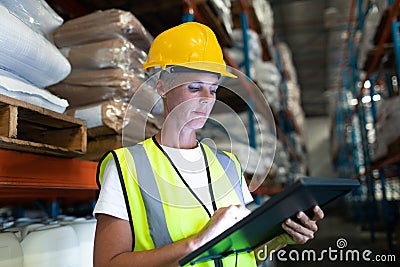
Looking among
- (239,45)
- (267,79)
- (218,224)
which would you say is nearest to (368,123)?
(267,79)

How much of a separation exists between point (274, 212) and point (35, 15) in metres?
1.64

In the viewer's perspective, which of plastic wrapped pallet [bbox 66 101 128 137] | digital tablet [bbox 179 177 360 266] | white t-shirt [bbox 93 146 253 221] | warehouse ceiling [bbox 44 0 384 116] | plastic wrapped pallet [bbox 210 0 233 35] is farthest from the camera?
plastic wrapped pallet [bbox 210 0 233 35]

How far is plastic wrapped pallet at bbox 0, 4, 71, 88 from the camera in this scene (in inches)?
58.8

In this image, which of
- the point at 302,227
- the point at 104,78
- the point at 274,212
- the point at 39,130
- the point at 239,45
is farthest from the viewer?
the point at 239,45

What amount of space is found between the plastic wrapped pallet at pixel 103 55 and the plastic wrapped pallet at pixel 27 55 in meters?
0.25

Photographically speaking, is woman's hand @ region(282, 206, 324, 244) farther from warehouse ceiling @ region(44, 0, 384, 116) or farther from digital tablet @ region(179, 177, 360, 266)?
warehouse ceiling @ region(44, 0, 384, 116)

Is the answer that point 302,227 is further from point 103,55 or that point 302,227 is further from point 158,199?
point 103,55

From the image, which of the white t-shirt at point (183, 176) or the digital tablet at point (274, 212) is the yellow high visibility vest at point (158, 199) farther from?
the digital tablet at point (274, 212)

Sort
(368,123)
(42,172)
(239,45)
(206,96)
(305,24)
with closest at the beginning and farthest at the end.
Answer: (206,96), (42,172), (239,45), (368,123), (305,24)

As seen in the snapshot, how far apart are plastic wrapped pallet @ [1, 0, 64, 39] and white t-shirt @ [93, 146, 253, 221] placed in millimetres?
1052

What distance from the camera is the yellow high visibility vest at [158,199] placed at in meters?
1.11

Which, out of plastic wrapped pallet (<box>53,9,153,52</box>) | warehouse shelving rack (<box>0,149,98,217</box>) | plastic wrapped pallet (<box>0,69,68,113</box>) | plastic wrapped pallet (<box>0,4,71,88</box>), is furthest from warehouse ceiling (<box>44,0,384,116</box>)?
warehouse shelving rack (<box>0,149,98,217</box>)

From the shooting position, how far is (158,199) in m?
1.13

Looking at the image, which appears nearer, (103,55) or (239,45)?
(103,55)
